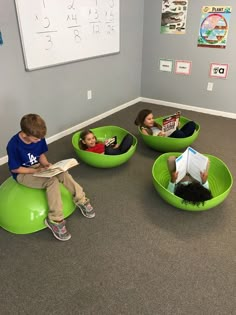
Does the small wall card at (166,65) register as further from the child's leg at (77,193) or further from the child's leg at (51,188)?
the child's leg at (51,188)

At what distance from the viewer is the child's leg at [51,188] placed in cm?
165

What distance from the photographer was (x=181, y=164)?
1.89 meters

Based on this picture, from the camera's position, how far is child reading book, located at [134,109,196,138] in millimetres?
2607

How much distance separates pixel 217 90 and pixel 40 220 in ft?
9.30

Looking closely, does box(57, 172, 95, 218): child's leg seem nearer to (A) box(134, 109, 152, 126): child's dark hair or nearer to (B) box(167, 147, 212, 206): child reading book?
(B) box(167, 147, 212, 206): child reading book

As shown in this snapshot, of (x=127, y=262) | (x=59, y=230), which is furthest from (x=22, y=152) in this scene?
(x=127, y=262)

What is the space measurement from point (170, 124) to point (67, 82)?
1.18 m

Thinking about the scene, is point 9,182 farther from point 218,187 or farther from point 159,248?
point 218,187

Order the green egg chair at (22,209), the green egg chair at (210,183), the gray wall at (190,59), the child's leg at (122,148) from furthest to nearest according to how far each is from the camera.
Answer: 1. the gray wall at (190,59)
2. the child's leg at (122,148)
3. the green egg chair at (210,183)
4. the green egg chair at (22,209)

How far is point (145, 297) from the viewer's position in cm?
135

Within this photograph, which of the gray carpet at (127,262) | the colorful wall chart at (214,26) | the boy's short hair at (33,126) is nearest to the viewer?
the gray carpet at (127,262)

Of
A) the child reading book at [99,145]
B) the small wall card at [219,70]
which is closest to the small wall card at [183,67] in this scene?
the small wall card at [219,70]

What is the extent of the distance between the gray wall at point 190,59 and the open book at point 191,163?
192 centimetres

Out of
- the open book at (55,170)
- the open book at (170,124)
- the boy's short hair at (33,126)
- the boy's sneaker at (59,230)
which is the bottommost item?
the boy's sneaker at (59,230)
